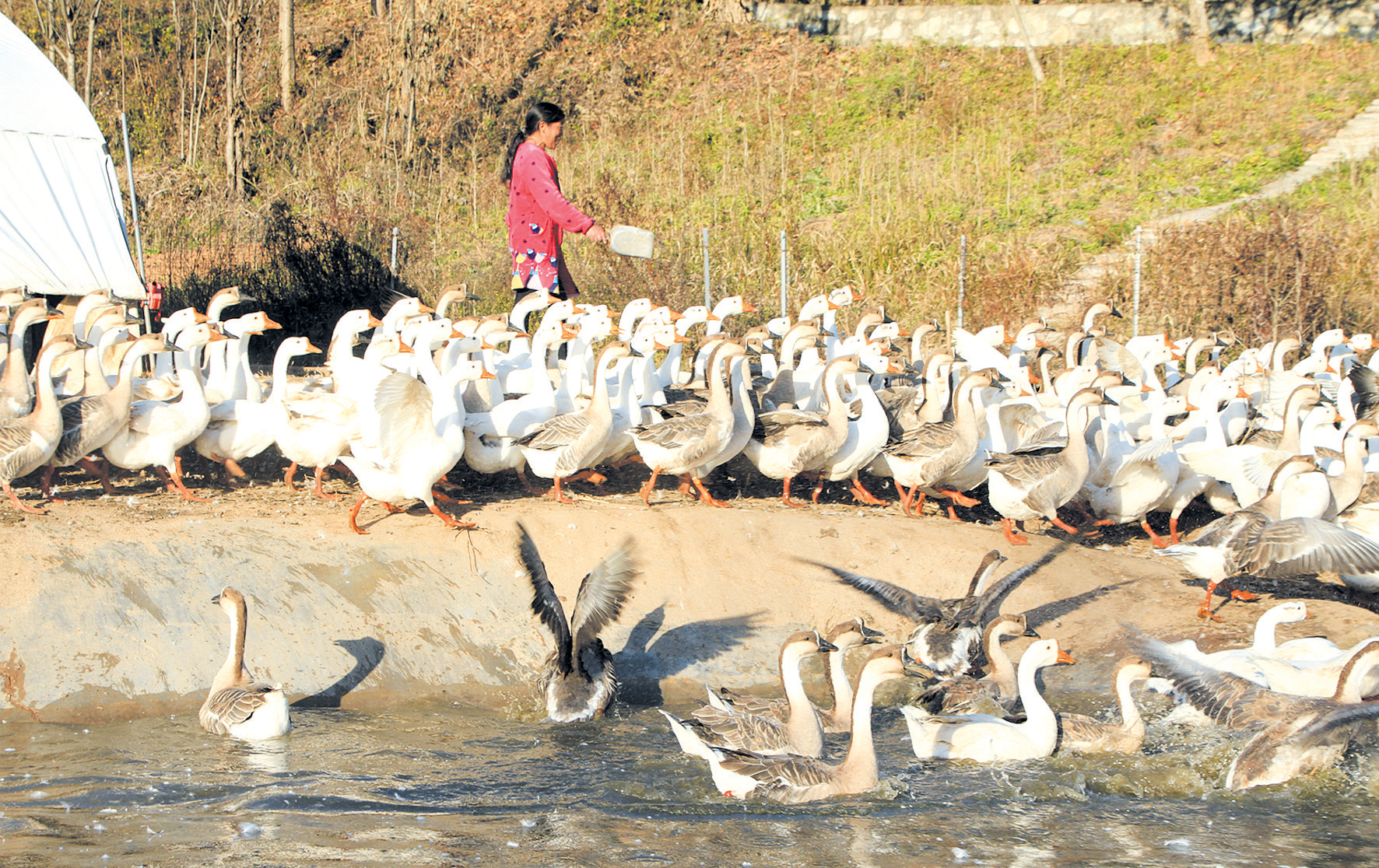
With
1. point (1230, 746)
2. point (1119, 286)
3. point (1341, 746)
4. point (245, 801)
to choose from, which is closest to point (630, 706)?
A: point (245, 801)

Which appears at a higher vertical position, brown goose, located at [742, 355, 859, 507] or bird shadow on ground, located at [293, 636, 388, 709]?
brown goose, located at [742, 355, 859, 507]

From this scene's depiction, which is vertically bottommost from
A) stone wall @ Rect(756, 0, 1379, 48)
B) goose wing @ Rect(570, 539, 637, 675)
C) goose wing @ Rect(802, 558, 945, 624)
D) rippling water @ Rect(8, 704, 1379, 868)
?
rippling water @ Rect(8, 704, 1379, 868)

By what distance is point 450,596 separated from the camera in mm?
7008

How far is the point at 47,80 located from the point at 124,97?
11.1 metres

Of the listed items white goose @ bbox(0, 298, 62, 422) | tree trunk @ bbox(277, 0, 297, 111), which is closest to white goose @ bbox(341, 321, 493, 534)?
white goose @ bbox(0, 298, 62, 422)

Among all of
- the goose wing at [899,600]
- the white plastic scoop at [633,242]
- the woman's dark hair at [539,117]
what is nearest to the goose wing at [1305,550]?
the goose wing at [899,600]

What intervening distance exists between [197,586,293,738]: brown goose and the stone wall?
21150mm

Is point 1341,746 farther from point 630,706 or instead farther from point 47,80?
point 47,80

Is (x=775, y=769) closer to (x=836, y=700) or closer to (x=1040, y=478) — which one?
(x=836, y=700)

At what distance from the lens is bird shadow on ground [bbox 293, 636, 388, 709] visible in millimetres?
6516

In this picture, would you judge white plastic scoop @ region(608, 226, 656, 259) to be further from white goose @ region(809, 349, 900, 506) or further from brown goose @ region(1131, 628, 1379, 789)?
brown goose @ region(1131, 628, 1379, 789)

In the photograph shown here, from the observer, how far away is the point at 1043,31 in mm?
23875

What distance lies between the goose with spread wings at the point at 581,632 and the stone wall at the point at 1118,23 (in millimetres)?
20419

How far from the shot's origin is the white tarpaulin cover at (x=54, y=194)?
37.5 ft
